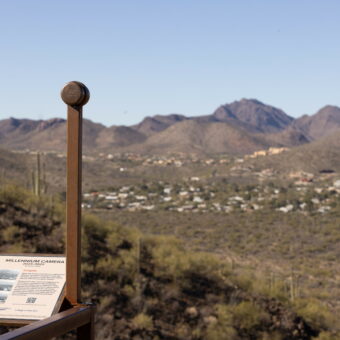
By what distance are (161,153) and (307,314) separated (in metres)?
109

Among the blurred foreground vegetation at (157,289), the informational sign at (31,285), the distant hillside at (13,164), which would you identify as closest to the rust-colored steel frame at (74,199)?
the informational sign at (31,285)

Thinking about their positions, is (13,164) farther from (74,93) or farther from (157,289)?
(74,93)

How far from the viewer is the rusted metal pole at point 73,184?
4023mm

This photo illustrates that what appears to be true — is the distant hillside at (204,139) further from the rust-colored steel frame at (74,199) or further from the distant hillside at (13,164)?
the rust-colored steel frame at (74,199)

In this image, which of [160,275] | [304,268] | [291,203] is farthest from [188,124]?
[160,275]

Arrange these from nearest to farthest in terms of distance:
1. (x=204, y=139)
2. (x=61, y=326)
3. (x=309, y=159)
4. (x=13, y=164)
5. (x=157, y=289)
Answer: (x=61, y=326)
(x=157, y=289)
(x=13, y=164)
(x=309, y=159)
(x=204, y=139)

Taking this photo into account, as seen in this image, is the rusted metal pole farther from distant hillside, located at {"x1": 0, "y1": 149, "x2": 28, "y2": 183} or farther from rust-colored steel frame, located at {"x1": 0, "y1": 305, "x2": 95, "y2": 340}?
distant hillside, located at {"x1": 0, "y1": 149, "x2": 28, "y2": 183}

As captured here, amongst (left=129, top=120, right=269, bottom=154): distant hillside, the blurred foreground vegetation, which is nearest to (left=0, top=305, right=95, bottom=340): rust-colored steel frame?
the blurred foreground vegetation

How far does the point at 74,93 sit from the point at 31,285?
151cm

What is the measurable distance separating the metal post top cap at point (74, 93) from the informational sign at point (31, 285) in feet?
4.00

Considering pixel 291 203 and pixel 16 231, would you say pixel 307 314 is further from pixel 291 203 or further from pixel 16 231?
pixel 291 203

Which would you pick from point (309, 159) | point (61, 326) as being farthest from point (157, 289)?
point (309, 159)

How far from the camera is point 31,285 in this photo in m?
4.11

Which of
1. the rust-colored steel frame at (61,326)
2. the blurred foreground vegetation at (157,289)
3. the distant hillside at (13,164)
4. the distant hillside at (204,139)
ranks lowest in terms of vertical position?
the blurred foreground vegetation at (157,289)
